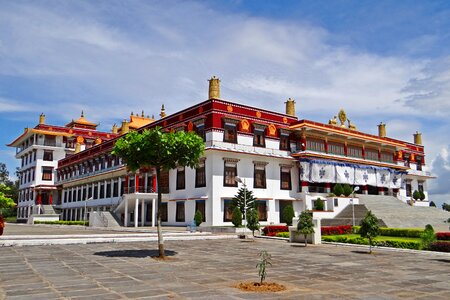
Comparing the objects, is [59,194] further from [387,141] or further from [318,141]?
[387,141]

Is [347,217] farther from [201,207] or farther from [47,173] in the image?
[47,173]

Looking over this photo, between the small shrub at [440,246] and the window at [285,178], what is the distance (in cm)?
1969

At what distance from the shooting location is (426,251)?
17547 millimetres

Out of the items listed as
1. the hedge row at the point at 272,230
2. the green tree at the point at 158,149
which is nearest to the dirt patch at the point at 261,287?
the green tree at the point at 158,149

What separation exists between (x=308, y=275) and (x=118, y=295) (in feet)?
17.4

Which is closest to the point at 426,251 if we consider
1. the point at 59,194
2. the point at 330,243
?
the point at 330,243

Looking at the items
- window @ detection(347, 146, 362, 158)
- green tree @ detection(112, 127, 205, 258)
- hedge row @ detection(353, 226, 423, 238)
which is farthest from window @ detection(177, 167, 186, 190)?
green tree @ detection(112, 127, 205, 258)

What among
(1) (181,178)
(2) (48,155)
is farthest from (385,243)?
(2) (48,155)

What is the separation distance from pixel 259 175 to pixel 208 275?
25.5 m

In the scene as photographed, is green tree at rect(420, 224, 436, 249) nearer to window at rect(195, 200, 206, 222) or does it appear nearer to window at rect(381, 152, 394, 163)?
window at rect(195, 200, 206, 222)

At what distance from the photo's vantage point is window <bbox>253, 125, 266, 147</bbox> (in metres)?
36.0

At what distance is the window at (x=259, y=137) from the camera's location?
35969 millimetres

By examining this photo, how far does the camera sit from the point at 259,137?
119ft

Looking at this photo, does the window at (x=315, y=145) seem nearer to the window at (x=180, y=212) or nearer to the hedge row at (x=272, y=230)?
the window at (x=180, y=212)
